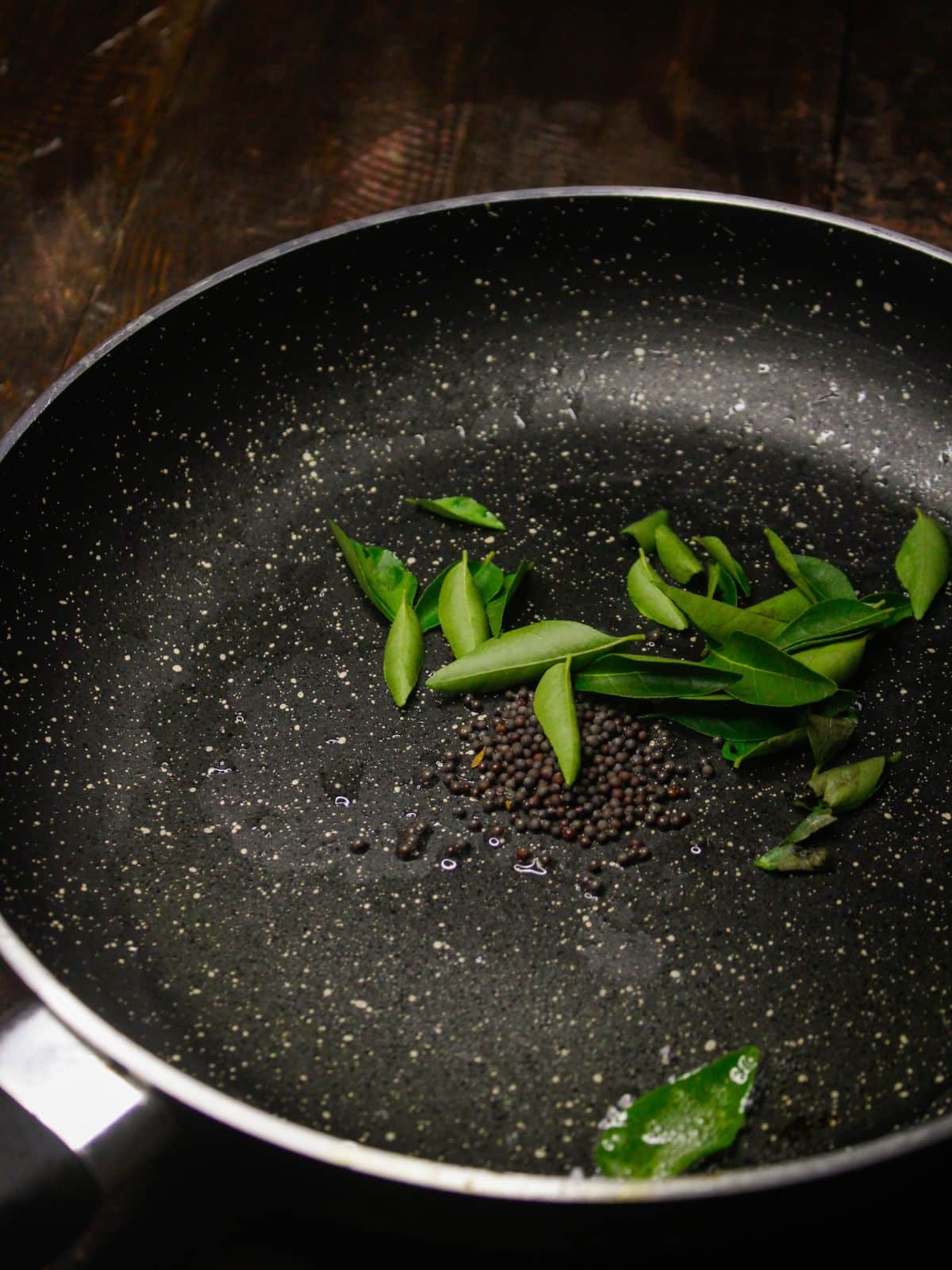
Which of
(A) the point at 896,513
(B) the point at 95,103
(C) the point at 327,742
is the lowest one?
(A) the point at 896,513

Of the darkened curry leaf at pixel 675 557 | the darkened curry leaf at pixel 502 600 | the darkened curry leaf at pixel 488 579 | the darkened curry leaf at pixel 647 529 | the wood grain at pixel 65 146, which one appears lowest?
the darkened curry leaf at pixel 675 557

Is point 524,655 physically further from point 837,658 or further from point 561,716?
point 837,658

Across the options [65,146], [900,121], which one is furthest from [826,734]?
[65,146]

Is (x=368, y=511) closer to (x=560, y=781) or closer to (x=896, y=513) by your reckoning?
(x=560, y=781)

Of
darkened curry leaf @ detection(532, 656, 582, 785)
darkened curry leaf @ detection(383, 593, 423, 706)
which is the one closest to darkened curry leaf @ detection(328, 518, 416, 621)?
darkened curry leaf @ detection(383, 593, 423, 706)

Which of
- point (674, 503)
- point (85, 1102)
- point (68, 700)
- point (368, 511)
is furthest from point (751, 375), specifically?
point (85, 1102)

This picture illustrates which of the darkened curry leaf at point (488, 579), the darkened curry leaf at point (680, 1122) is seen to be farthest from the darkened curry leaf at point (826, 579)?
the darkened curry leaf at point (680, 1122)

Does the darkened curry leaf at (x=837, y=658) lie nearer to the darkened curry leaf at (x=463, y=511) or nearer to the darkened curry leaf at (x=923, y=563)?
the darkened curry leaf at (x=923, y=563)
